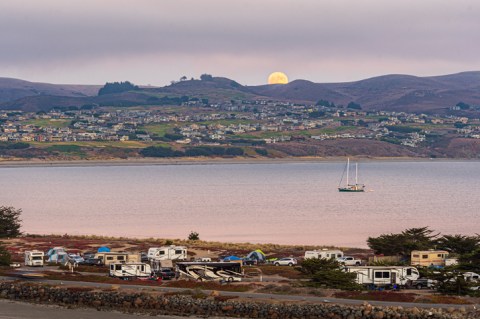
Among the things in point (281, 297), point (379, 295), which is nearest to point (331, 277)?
point (379, 295)

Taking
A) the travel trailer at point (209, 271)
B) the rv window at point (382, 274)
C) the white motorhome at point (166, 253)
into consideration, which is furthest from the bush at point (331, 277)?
the white motorhome at point (166, 253)

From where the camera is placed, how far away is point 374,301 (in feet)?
137

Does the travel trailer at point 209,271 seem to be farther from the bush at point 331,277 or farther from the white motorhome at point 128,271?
the bush at point 331,277

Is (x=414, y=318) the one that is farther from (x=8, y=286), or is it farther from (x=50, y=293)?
(x=8, y=286)

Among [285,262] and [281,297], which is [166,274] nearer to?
[281,297]

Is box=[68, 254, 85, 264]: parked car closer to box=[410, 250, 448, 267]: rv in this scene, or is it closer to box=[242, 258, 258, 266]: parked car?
box=[242, 258, 258, 266]: parked car

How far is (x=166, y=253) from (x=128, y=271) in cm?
906

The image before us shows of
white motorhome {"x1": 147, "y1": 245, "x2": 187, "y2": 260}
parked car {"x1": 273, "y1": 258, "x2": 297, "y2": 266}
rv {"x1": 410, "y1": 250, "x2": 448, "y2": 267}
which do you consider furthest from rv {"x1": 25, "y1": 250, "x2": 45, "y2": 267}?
rv {"x1": 410, "y1": 250, "x2": 448, "y2": 267}

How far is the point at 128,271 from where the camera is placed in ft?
170

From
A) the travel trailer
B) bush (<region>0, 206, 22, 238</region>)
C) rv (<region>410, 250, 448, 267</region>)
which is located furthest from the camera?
bush (<region>0, 206, 22, 238</region>)

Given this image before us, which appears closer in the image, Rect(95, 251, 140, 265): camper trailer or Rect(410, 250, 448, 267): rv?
Rect(95, 251, 140, 265): camper trailer

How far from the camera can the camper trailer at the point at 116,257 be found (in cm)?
5612

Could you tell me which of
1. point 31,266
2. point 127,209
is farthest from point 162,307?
point 127,209

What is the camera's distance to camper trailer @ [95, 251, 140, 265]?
5612 cm
